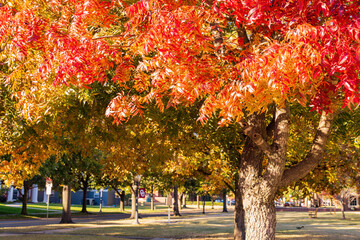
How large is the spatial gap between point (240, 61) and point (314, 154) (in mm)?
3272

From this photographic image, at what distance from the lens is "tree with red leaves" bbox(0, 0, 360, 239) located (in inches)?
195

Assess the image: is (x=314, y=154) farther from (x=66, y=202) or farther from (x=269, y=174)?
(x=66, y=202)

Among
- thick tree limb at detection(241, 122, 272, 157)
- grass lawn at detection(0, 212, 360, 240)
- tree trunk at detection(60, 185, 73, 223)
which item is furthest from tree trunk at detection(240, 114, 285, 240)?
tree trunk at detection(60, 185, 73, 223)

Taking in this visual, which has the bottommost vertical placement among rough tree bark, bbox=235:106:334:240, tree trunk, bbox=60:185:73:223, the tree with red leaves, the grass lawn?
the grass lawn

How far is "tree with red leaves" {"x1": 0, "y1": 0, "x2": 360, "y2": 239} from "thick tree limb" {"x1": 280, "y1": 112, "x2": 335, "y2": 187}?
2cm

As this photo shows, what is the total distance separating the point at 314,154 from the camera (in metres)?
8.27

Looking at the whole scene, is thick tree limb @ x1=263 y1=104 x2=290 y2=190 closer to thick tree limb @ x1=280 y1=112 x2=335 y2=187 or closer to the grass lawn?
thick tree limb @ x1=280 y1=112 x2=335 y2=187

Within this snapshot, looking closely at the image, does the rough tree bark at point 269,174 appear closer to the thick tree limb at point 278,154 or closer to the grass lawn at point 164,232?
the thick tree limb at point 278,154

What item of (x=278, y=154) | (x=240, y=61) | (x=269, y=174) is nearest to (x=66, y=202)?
(x=269, y=174)

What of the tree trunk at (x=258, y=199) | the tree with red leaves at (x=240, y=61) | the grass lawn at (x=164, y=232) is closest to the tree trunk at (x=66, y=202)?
the grass lawn at (x=164, y=232)

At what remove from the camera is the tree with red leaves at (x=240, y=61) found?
4945 millimetres

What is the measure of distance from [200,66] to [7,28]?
410cm

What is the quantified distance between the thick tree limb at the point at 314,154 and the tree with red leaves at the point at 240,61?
0.9 inches

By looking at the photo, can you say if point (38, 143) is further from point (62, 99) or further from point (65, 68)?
point (65, 68)
